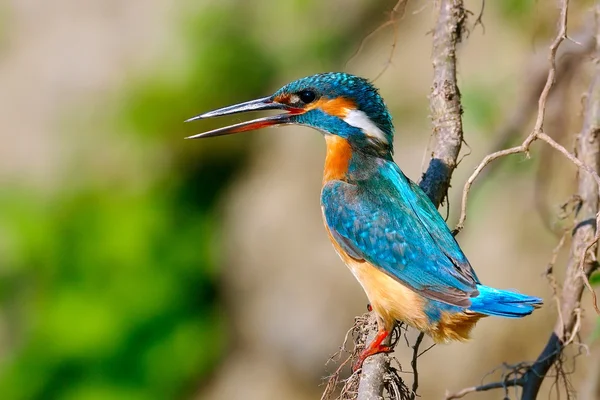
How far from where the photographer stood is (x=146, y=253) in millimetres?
5258

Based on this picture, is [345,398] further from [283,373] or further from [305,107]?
[283,373]

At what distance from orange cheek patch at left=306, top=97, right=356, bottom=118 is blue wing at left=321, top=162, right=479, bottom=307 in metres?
0.22

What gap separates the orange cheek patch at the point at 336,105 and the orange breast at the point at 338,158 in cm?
9

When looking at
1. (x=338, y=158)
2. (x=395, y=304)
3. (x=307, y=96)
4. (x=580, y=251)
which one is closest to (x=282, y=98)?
(x=307, y=96)

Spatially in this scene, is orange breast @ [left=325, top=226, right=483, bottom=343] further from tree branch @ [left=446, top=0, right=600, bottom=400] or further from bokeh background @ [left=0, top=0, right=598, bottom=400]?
bokeh background @ [left=0, top=0, right=598, bottom=400]

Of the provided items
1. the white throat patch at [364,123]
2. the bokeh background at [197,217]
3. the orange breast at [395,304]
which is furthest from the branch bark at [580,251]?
the bokeh background at [197,217]

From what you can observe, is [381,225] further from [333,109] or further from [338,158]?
[333,109]

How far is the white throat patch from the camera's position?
109 inches

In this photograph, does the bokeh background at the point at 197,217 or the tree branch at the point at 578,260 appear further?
the bokeh background at the point at 197,217

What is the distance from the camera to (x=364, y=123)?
2779 mm

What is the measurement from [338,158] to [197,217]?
2.96 metres

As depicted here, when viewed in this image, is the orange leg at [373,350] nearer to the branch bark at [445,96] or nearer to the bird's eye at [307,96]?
the branch bark at [445,96]

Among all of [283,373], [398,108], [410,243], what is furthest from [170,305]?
[410,243]

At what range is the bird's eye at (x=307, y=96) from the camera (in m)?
2.77
